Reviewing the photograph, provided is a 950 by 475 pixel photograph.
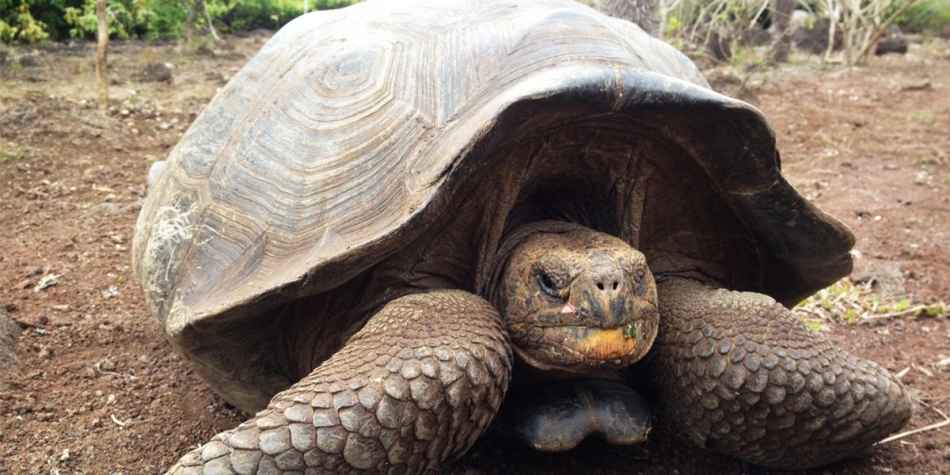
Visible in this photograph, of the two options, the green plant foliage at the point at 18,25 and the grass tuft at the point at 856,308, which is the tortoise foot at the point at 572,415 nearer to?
the grass tuft at the point at 856,308

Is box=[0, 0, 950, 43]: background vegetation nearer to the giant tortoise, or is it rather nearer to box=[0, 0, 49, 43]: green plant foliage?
box=[0, 0, 49, 43]: green plant foliage

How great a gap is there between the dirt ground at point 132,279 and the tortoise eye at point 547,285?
591mm

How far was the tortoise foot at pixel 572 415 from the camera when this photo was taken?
2074 mm

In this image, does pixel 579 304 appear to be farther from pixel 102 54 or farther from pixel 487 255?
pixel 102 54

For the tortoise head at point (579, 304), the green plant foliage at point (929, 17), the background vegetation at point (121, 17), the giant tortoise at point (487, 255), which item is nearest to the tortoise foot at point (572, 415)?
the giant tortoise at point (487, 255)

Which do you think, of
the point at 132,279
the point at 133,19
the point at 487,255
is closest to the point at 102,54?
the point at 132,279

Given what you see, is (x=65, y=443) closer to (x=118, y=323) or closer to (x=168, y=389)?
(x=168, y=389)

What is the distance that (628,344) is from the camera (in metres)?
1.90

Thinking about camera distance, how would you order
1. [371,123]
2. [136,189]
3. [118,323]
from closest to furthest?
[371,123] → [118,323] → [136,189]

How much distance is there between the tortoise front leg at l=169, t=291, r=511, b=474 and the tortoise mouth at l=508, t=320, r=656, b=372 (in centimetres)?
9

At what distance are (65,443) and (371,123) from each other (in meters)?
1.39

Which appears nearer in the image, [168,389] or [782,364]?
[782,364]

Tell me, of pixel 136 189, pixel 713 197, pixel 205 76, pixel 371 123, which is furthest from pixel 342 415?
pixel 205 76

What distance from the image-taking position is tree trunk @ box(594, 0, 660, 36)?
20.2ft
